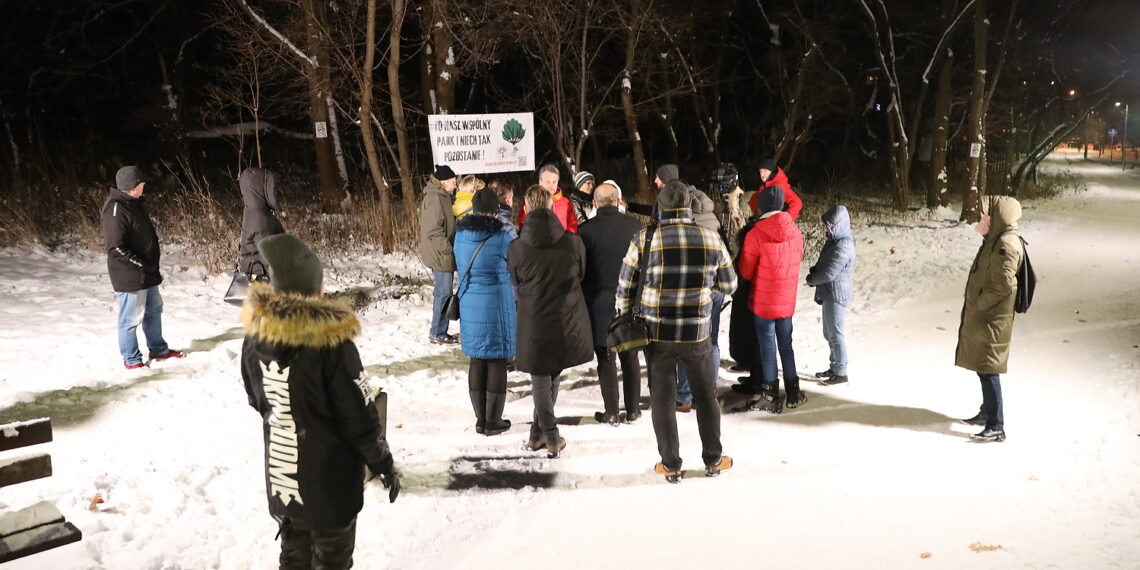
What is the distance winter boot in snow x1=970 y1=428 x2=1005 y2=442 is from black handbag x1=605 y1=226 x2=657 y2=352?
272 cm

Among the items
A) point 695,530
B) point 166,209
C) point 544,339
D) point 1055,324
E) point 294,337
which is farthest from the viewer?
point 166,209

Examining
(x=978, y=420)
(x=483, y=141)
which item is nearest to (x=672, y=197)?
(x=978, y=420)

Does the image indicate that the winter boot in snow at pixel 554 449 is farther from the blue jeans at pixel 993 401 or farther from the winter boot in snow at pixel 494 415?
the blue jeans at pixel 993 401

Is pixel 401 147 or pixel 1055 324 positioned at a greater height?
pixel 401 147

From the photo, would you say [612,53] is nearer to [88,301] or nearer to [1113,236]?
[1113,236]

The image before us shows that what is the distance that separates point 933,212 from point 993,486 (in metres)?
15.6

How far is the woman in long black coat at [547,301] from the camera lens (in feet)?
17.4

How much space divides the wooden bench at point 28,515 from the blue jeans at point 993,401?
571 centimetres

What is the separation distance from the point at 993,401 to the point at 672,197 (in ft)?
9.59

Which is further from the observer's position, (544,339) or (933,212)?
(933,212)

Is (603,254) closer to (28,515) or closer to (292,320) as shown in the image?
(292,320)

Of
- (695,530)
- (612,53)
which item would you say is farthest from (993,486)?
(612,53)

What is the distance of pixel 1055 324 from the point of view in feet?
29.3

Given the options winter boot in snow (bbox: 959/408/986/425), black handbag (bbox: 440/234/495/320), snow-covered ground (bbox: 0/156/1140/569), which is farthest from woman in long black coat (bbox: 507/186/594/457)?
winter boot in snow (bbox: 959/408/986/425)
